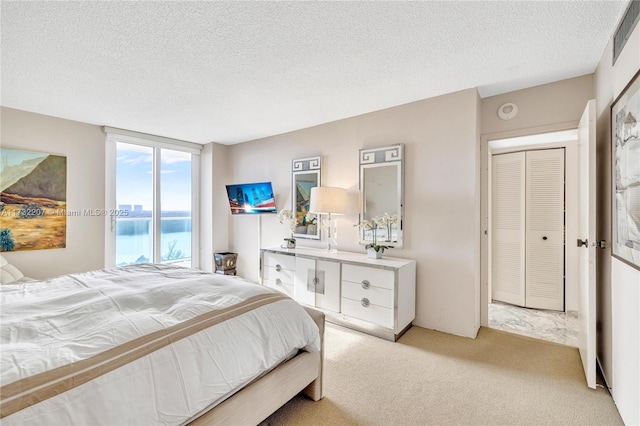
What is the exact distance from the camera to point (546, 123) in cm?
269

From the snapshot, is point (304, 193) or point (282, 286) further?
point (304, 193)

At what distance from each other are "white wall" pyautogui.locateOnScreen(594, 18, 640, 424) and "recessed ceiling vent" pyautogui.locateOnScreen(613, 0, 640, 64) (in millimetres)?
52

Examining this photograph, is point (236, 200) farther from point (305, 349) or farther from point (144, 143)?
point (305, 349)

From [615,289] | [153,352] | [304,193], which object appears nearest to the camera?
[153,352]

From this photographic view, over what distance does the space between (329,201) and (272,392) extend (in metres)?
2.08

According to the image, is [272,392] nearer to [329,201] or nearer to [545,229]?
[329,201]

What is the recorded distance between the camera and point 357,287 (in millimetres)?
2889

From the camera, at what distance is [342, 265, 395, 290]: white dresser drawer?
2697 millimetres

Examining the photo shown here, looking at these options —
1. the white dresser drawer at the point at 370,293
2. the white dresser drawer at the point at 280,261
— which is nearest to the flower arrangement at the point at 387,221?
the white dresser drawer at the point at 370,293

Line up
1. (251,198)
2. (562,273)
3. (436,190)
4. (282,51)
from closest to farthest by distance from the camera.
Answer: (282,51) < (436,190) < (562,273) < (251,198)

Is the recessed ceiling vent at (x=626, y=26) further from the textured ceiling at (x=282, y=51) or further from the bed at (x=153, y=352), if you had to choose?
the bed at (x=153, y=352)

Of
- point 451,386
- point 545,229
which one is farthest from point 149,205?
point 545,229

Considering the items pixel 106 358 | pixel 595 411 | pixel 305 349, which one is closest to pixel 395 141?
pixel 305 349

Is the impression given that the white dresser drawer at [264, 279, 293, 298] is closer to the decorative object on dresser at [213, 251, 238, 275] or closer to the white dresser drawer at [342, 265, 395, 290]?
the white dresser drawer at [342, 265, 395, 290]
